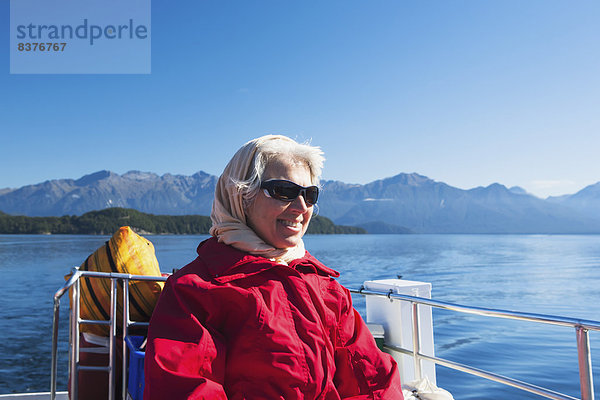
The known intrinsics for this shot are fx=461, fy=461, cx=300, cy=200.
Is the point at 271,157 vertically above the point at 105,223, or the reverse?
the point at 105,223

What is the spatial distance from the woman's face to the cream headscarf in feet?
0.11

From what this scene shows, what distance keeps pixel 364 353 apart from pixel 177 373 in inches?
27.9

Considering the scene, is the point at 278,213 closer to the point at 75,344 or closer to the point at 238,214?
the point at 238,214

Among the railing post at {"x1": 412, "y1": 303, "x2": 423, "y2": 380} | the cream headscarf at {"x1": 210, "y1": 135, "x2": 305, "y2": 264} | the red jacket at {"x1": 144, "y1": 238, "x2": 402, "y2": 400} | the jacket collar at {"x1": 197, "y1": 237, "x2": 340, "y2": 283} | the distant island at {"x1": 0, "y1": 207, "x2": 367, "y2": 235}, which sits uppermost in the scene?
the distant island at {"x1": 0, "y1": 207, "x2": 367, "y2": 235}

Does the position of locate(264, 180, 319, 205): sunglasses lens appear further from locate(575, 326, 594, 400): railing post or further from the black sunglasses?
locate(575, 326, 594, 400): railing post

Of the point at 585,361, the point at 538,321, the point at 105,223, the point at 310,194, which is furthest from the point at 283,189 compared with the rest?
the point at 105,223

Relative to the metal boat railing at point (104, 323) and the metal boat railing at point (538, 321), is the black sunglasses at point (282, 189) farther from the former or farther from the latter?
the metal boat railing at point (104, 323)

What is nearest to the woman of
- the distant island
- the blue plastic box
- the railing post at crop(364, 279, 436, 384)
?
the blue plastic box

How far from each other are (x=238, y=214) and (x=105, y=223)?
4546 inches

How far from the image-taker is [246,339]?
57.3 inches

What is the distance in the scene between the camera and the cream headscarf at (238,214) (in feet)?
5.36

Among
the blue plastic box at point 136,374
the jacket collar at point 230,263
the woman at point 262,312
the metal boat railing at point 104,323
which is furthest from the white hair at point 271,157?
the metal boat railing at point 104,323

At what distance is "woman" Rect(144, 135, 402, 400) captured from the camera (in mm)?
1376

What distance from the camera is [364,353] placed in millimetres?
1702
